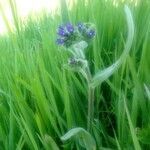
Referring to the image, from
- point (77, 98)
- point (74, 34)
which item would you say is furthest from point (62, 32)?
point (77, 98)

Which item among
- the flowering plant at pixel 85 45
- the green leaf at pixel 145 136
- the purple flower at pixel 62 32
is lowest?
the green leaf at pixel 145 136

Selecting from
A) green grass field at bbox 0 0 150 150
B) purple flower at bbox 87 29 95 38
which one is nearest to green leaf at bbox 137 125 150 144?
green grass field at bbox 0 0 150 150

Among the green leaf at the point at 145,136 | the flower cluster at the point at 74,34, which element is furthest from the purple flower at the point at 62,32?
the green leaf at the point at 145,136

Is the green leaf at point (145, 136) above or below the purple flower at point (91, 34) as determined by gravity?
below

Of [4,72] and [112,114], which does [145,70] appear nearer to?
[112,114]

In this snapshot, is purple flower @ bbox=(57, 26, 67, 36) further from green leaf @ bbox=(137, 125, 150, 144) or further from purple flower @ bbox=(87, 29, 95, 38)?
green leaf @ bbox=(137, 125, 150, 144)

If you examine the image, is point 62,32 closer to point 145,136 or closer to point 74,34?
point 74,34

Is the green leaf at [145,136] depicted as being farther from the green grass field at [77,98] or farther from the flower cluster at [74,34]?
the flower cluster at [74,34]
